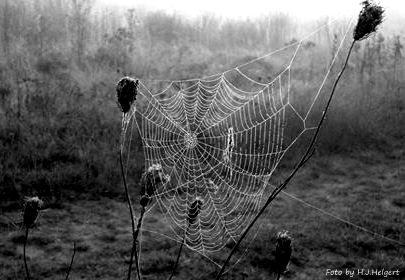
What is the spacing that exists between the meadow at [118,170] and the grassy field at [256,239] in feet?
0.05

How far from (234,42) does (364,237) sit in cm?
Result: 1075

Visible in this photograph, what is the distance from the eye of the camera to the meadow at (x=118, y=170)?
459 cm

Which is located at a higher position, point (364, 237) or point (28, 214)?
point (28, 214)

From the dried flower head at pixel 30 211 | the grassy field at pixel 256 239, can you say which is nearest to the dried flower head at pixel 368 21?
the dried flower head at pixel 30 211

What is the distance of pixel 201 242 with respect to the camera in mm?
4652

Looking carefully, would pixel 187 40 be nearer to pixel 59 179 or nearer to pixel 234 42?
pixel 234 42

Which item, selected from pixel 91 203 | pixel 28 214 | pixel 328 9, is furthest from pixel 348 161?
pixel 328 9

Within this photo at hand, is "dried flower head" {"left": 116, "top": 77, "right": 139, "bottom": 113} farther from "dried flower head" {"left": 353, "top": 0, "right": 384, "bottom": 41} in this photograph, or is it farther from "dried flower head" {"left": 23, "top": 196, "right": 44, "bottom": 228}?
"dried flower head" {"left": 353, "top": 0, "right": 384, "bottom": 41}

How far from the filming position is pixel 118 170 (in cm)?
650

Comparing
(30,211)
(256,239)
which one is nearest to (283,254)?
(30,211)

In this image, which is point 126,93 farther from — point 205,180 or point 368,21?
point 205,180

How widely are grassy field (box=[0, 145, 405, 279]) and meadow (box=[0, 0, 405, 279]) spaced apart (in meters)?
0.02

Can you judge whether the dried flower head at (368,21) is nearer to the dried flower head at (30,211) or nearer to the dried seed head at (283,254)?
the dried seed head at (283,254)

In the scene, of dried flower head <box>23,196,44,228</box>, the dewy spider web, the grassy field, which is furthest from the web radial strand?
dried flower head <box>23,196,44,228</box>
